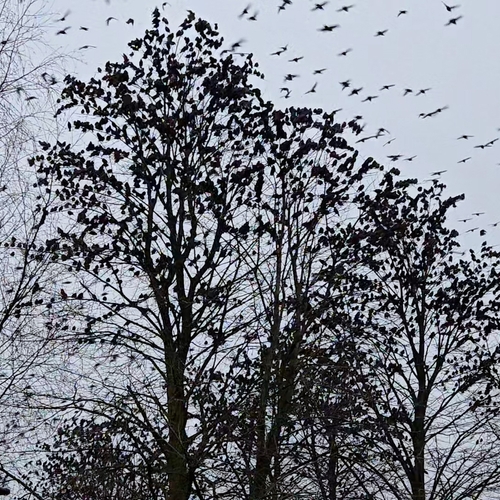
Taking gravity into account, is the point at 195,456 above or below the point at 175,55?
below

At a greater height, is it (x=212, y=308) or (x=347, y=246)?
(x=347, y=246)

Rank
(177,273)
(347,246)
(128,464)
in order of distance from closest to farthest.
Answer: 1. (128,464)
2. (177,273)
3. (347,246)

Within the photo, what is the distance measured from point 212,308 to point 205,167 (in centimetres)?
215

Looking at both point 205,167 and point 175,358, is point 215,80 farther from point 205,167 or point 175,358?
point 175,358

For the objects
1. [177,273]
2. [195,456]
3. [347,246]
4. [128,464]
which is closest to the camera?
[195,456]

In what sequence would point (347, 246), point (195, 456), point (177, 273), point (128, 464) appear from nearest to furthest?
point (195, 456) → point (128, 464) → point (177, 273) → point (347, 246)

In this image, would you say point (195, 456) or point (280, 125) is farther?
point (280, 125)

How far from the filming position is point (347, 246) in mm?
13211

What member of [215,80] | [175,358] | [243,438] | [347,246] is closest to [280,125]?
[215,80]

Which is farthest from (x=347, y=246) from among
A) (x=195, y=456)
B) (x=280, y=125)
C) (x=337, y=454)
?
(x=195, y=456)

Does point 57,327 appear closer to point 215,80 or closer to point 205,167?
point 205,167

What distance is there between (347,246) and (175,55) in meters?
4.07

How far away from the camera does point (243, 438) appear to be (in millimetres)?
10805

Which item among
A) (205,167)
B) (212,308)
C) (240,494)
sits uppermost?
(205,167)
